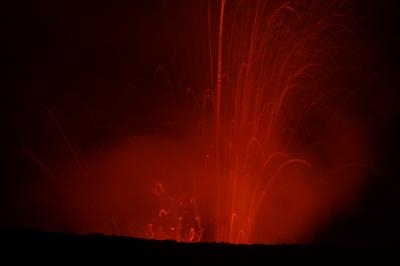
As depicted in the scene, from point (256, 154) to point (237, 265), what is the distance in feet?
42.7

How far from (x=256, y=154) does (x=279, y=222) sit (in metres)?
4.83

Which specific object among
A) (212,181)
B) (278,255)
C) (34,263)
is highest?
(212,181)

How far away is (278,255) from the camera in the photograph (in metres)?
8.18

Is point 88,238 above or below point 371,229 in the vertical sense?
below

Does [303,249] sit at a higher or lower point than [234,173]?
lower

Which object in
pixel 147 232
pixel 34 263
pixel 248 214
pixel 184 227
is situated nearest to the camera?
pixel 34 263

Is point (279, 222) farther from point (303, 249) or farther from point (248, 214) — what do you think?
point (303, 249)

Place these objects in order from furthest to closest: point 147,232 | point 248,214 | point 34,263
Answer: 1. point 147,232
2. point 248,214
3. point 34,263

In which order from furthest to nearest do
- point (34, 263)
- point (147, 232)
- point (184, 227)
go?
point (147, 232) → point (184, 227) → point (34, 263)

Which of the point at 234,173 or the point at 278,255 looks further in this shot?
the point at 234,173

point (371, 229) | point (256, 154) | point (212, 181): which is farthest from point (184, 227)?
point (371, 229)

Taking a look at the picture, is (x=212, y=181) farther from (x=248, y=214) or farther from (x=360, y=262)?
(x=360, y=262)

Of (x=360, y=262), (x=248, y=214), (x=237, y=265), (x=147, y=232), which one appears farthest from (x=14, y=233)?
(x=147, y=232)

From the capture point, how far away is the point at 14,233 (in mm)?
8344
